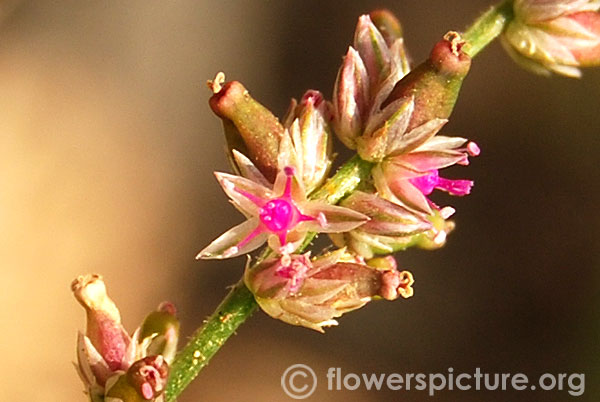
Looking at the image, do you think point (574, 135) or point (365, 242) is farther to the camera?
point (574, 135)

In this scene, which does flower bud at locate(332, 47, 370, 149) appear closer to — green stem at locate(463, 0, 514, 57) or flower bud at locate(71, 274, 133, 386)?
green stem at locate(463, 0, 514, 57)

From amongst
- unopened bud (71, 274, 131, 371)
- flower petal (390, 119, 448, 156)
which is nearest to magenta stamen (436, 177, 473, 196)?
flower petal (390, 119, 448, 156)

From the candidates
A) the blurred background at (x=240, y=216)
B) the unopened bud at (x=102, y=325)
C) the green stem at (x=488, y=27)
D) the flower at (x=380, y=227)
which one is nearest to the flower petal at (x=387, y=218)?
the flower at (x=380, y=227)

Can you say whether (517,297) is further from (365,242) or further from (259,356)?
(365,242)

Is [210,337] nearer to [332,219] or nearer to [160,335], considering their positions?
[160,335]

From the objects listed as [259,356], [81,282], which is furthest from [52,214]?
[81,282]

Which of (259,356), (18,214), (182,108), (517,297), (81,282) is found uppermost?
(182,108)
